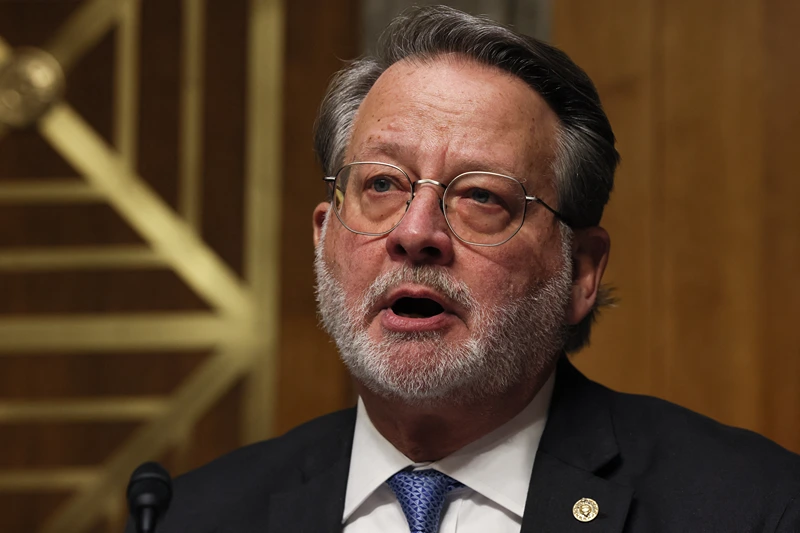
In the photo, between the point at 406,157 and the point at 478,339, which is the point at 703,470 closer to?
the point at 478,339

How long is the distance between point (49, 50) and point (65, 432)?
4.26 feet

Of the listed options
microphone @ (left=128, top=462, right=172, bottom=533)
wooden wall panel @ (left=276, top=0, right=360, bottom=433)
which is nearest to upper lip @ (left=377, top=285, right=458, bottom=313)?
microphone @ (left=128, top=462, right=172, bottom=533)

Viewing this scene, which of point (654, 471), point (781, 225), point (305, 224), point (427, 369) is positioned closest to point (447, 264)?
point (427, 369)

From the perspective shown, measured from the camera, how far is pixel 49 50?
3768 millimetres

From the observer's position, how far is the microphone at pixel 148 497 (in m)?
1.66

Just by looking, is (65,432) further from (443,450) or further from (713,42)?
(713,42)

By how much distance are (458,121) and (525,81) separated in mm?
185

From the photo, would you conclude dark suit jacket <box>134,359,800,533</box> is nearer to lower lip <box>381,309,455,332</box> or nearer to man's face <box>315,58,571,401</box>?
man's face <box>315,58,571,401</box>

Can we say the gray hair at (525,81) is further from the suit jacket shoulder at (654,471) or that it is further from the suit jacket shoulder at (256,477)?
the suit jacket shoulder at (256,477)

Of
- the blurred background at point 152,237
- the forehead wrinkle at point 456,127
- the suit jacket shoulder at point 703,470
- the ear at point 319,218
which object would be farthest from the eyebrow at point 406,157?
the blurred background at point 152,237

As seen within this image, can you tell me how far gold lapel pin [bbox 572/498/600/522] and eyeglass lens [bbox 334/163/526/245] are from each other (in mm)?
471

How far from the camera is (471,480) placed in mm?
1947

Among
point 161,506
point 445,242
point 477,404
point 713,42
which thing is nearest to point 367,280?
point 445,242

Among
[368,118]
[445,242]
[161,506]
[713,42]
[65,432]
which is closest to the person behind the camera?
[161,506]
